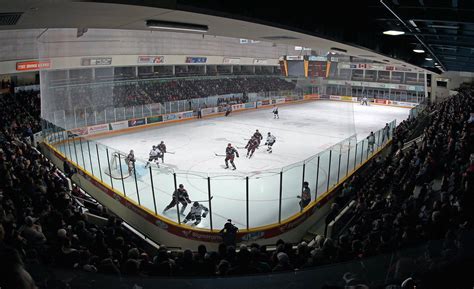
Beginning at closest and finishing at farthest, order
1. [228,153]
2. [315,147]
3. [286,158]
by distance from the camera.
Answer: [228,153], [286,158], [315,147]

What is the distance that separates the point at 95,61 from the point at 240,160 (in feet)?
55.4

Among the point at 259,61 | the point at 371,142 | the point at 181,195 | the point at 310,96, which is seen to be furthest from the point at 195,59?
the point at 181,195

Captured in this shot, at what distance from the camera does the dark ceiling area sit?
13.4 ft

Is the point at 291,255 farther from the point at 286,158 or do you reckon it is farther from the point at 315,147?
the point at 315,147

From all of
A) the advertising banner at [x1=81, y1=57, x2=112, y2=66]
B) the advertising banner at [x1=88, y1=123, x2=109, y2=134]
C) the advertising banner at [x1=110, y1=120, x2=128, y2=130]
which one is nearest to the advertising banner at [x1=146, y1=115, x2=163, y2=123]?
the advertising banner at [x1=110, y1=120, x2=128, y2=130]

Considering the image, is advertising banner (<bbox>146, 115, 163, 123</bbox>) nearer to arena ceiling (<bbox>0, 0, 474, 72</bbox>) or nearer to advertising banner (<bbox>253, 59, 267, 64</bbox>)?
arena ceiling (<bbox>0, 0, 474, 72</bbox>)

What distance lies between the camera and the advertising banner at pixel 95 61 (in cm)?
2587

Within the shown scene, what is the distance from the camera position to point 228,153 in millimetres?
14469

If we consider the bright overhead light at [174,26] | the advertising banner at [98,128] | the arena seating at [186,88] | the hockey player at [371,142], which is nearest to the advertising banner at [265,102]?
the arena seating at [186,88]

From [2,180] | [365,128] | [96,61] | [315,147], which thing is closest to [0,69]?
[96,61]

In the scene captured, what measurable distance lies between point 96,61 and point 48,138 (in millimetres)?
11530

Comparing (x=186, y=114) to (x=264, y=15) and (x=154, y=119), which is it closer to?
(x=154, y=119)

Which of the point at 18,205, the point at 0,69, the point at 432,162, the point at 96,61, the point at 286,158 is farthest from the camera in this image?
the point at 96,61

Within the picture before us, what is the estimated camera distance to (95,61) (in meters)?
26.8
